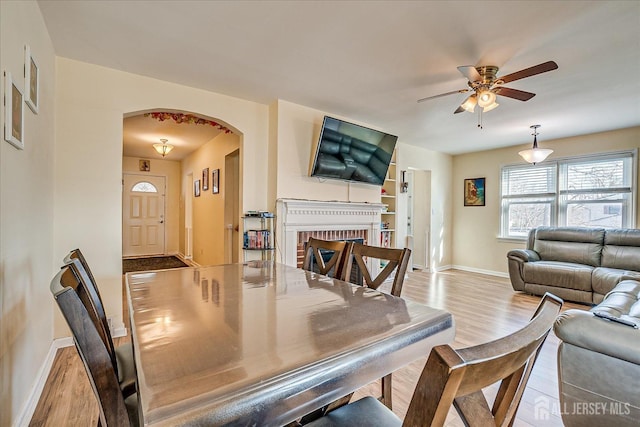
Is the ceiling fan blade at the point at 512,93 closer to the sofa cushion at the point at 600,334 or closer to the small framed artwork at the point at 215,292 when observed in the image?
the sofa cushion at the point at 600,334

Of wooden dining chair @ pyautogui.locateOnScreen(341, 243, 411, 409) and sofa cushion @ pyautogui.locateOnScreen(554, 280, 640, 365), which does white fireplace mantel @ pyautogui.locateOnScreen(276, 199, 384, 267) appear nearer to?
wooden dining chair @ pyautogui.locateOnScreen(341, 243, 411, 409)

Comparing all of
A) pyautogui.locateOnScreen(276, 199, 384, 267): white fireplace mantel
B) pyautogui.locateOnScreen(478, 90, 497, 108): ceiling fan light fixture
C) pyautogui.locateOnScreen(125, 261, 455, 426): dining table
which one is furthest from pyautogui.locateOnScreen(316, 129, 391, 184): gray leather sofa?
pyautogui.locateOnScreen(125, 261, 455, 426): dining table

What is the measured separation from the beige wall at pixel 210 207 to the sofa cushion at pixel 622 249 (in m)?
5.31

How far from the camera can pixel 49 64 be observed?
91.9 inches

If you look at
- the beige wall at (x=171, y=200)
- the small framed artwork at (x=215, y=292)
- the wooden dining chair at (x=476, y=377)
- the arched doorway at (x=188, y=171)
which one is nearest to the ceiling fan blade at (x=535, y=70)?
the wooden dining chair at (x=476, y=377)

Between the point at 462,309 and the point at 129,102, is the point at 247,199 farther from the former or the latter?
the point at 462,309

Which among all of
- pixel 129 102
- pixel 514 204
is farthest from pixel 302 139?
pixel 514 204

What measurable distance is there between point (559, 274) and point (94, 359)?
5.06 metres

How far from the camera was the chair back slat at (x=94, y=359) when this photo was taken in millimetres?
726

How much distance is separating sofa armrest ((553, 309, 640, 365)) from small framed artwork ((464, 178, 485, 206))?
4989mm

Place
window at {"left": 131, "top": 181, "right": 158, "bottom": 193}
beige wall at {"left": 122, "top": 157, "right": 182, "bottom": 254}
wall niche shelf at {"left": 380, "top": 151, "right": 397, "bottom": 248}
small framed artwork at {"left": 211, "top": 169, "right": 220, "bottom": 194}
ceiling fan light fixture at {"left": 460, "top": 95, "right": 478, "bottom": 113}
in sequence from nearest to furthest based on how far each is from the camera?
ceiling fan light fixture at {"left": 460, "top": 95, "right": 478, "bottom": 113} → small framed artwork at {"left": 211, "top": 169, "right": 220, "bottom": 194} → wall niche shelf at {"left": 380, "top": 151, "right": 397, "bottom": 248} → window at {"left": 131, "top": 181, "right": 158, "bottom": 193} → beige wall at {"left": 122, "top": 157, "right": 182, "bottom": 254}

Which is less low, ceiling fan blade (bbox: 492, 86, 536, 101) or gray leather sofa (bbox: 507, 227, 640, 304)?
ceiling fan blade (bbox: 492, 86, 536, 101)

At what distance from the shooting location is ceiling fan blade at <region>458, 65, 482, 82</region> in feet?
7.47

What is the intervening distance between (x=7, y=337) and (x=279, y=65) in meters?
2.53
